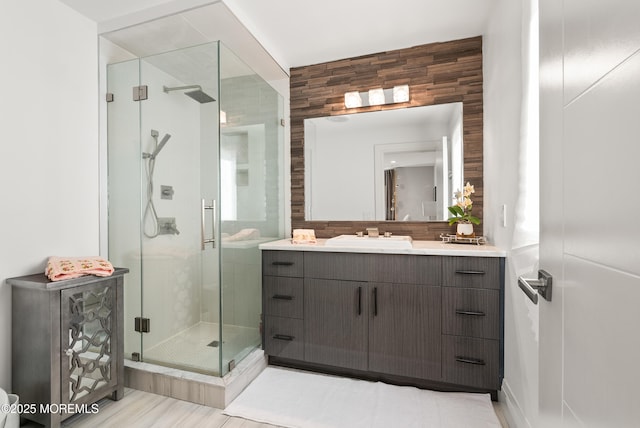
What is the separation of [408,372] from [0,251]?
2.48 metres

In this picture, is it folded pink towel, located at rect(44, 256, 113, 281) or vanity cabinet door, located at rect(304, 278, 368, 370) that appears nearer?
folded pink towel, located at rect(44, 256, 113, 281)

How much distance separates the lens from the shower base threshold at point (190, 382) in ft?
6.08

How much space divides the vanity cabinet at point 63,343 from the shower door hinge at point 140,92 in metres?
1.21

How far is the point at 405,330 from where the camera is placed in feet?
6.61

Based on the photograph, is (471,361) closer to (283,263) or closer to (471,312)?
(471,312)

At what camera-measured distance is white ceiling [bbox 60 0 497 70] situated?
2.00m

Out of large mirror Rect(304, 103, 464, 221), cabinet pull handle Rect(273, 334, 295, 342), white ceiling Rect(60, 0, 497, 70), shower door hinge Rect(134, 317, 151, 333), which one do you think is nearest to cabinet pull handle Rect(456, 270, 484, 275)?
large mirror Rect(304, 103, 464, 221)

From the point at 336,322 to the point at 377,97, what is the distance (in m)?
1.87

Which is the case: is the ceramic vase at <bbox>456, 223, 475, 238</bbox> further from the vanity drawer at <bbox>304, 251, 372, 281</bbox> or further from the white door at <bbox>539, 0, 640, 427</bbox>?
the white door at <bbox>539, 0, 640, 427</bbox>

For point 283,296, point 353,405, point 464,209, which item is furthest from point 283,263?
point 464,209

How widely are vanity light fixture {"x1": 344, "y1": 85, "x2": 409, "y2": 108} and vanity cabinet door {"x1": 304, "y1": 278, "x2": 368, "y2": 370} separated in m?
1.56

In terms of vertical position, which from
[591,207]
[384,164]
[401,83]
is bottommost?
[591,207]

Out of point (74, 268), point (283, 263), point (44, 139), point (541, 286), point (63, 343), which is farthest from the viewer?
point (283, 263)

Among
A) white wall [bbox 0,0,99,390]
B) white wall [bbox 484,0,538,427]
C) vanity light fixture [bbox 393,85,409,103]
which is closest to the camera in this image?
white wall [bbox 484,0,538,427]
